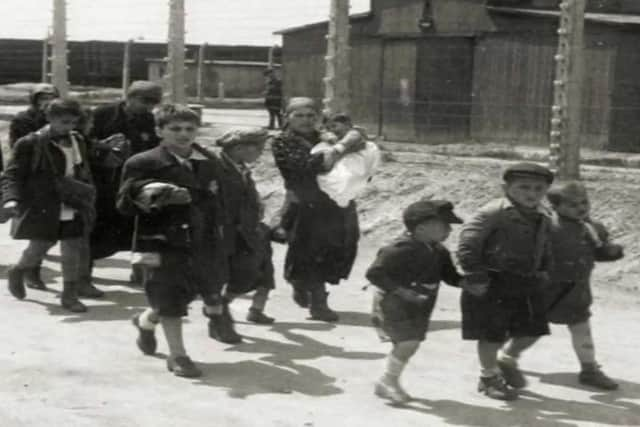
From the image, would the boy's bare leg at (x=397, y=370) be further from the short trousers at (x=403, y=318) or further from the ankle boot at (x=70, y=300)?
the ankle boot at (x=70, y=300)

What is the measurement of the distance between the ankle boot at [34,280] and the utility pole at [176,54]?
642 centimetres

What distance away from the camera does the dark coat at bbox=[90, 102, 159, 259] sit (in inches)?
370

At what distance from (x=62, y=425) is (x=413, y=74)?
14377mm

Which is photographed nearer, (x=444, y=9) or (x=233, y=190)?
(x=233, y=190)

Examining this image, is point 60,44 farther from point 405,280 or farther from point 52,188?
point 405,280

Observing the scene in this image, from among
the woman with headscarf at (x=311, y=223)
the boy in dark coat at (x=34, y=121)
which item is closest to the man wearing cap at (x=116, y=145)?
the boy in dark coat at (x=34, y=121)

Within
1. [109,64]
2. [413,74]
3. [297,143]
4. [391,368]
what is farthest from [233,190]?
[109,64]

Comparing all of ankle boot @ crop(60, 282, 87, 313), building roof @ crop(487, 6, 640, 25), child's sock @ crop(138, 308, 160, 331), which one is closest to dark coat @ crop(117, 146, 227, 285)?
child's sock @ crop(138, 308, 160, 331)

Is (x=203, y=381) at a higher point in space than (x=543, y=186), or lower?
lower

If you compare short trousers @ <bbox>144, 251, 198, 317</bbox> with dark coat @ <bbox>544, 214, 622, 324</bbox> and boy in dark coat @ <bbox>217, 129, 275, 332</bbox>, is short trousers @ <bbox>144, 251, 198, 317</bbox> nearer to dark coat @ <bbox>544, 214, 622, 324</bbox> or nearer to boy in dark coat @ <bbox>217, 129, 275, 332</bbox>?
boy in dark coat @ <bbox>217, 129, 275, 332</bbox>

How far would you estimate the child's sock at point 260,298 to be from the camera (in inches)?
328

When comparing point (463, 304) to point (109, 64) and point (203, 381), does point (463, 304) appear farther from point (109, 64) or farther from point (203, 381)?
point (109, 64)

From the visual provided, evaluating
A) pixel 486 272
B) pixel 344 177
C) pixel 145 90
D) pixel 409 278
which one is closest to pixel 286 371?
pixel 409 278

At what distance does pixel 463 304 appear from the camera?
629cm
